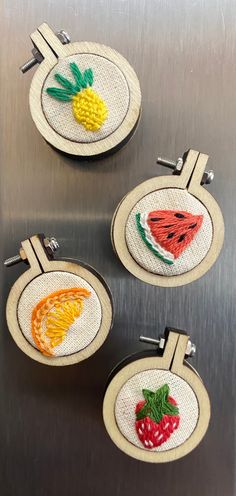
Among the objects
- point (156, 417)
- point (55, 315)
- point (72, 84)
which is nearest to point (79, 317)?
point (55, 315)

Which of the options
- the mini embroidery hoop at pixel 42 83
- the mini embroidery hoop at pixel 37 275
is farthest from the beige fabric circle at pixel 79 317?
the mini embroidery hoop at pixel 42 83

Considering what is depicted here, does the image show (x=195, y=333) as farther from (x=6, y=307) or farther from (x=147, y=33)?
(x=147, y=33)

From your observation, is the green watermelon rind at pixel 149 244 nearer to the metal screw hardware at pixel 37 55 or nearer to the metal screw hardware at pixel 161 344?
the metal screw hardware at pixel 161 344

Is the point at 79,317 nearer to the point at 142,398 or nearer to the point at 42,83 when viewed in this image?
the point at 142,398

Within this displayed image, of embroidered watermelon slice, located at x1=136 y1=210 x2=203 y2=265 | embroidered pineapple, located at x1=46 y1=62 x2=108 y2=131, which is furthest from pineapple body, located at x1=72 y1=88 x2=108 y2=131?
embroidered watermelon slice, located at x1=136 y1=210 x2=203 y2=265

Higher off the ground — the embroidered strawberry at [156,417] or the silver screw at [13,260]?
the silver screw at [13,260]
